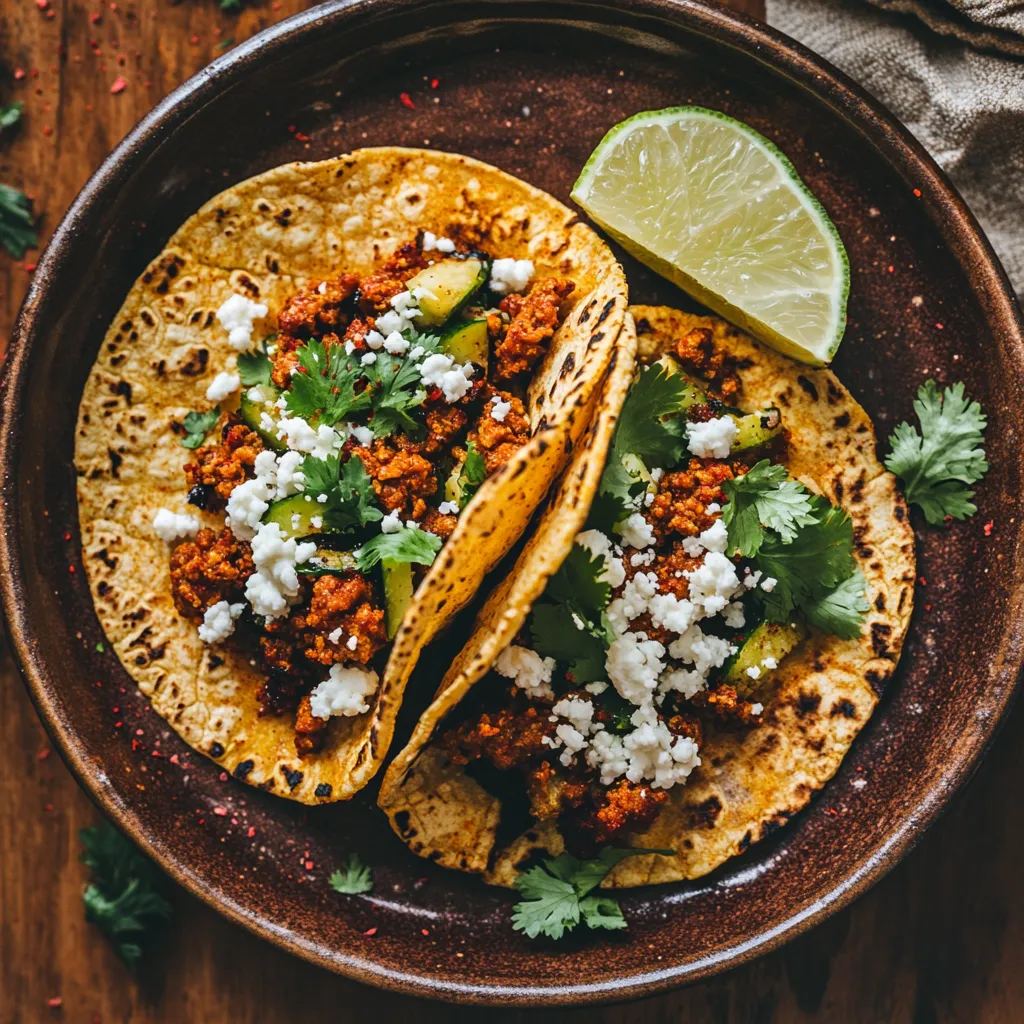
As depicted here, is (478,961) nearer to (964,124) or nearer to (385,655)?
(385,655)

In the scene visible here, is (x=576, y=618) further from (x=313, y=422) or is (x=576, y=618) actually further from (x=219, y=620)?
(x=219, y=620)

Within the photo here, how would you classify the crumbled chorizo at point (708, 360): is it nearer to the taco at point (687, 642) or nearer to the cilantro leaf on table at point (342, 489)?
the taco at point (687, 642)

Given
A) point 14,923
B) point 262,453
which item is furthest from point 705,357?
point 14,923

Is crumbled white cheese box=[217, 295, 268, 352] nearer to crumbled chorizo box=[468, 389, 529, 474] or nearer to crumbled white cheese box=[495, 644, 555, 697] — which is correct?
crumbled chorizo box=[468, 389, 529, 474]

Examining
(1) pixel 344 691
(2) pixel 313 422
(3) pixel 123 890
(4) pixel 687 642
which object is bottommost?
(3) pixel 123 890

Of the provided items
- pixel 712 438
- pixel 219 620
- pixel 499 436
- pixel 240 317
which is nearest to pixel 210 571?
pixel 219 620

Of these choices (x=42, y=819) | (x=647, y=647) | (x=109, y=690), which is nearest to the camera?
(x=647, y=647)

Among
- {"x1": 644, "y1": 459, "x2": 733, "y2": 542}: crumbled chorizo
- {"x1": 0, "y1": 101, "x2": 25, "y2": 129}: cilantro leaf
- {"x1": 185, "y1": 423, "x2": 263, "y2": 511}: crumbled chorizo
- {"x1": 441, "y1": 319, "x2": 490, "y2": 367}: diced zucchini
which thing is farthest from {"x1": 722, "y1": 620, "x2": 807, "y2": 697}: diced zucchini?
{"x1": 0, "y1": 101, "x2": 25, "y2": 129}: cilantro leaf
